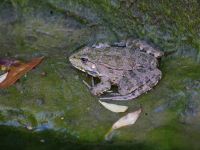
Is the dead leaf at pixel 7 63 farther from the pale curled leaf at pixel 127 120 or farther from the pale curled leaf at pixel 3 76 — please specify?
the pale curled leaf at pixel 127 120

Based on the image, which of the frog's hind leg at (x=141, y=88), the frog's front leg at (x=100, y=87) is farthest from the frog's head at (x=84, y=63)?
the frog's hind leg at (x=141, y=88)

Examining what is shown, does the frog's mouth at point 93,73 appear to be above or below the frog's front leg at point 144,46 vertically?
below

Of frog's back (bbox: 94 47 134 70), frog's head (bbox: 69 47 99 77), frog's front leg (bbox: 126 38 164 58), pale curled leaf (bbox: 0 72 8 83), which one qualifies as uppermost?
frog's front leg (bbox: 126 38 164 58)

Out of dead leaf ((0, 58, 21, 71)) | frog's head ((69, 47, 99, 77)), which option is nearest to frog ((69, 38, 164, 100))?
frog's head ((69, 47, 99, 77))

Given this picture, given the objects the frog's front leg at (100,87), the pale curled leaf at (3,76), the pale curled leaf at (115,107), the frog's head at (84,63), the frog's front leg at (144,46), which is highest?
the frog's front leg at (144,46)

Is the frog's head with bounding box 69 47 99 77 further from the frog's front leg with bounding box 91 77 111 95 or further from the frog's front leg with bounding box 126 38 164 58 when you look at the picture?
the frog's front leg with bounding box 126 38 164 58

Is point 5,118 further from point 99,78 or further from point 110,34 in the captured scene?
point 110,34
